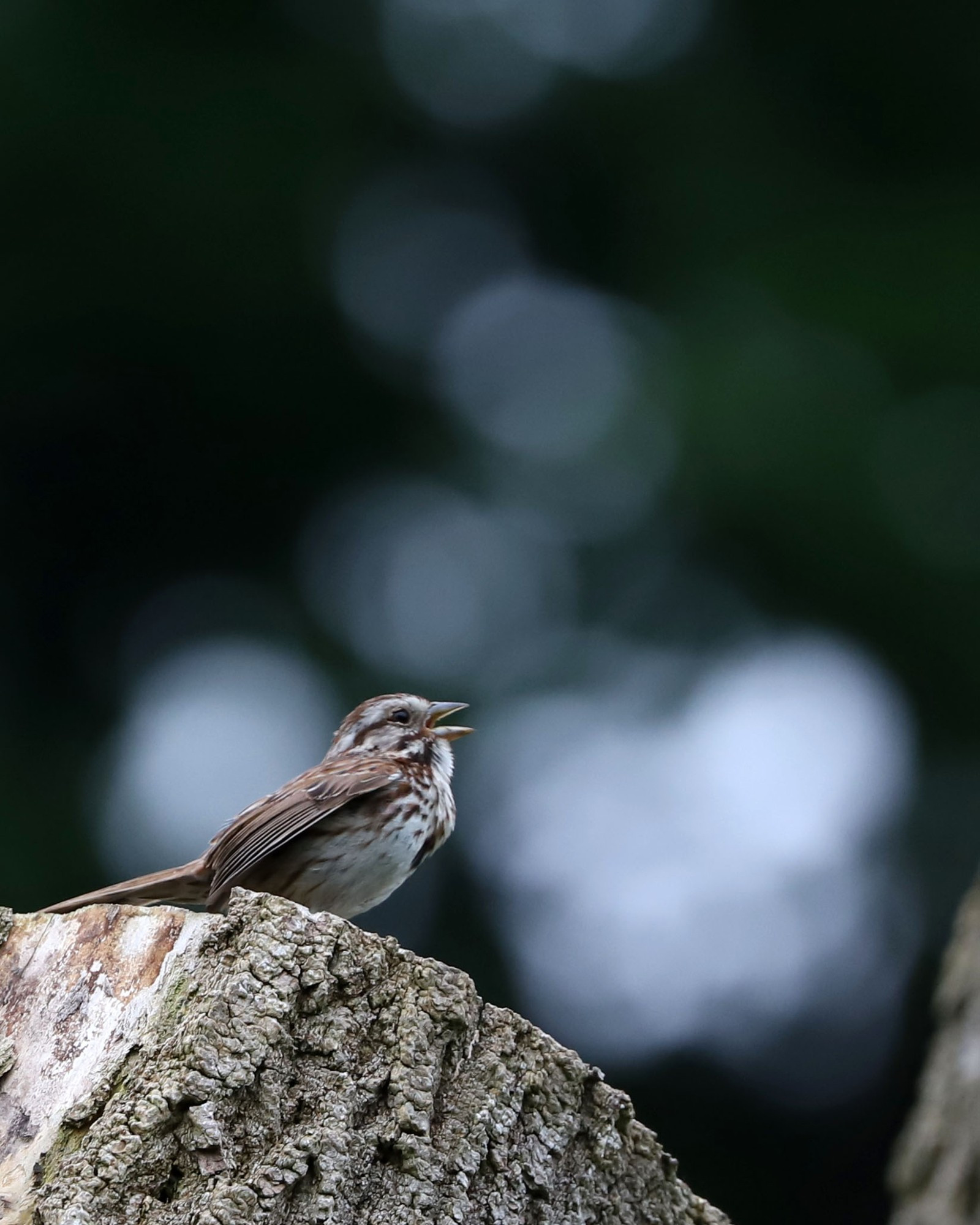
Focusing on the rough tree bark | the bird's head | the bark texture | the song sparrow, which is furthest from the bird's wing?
the bark texture

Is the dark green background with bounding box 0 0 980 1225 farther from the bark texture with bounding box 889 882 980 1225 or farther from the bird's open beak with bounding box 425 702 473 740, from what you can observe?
the bark texture with bounding box 889 882 980 1225

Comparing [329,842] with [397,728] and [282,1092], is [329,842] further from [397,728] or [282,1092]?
[282,1092]

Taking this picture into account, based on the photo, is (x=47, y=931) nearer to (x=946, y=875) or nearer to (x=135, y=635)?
(x=946, y=875)

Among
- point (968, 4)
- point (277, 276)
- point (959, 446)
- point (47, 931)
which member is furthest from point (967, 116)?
point (47, 931)

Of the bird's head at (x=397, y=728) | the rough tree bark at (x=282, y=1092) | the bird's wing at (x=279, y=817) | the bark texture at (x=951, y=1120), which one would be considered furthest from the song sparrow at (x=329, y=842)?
the bark texture at (x=951, y=1120)

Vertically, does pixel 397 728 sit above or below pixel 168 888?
above

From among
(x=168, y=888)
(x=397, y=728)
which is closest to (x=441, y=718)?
(x=397, y=728)
